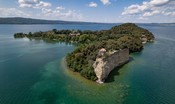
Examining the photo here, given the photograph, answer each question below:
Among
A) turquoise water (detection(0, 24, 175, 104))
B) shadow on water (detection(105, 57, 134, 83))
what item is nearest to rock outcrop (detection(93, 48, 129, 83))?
shadow on water (detection(105, 57, 134, 83))

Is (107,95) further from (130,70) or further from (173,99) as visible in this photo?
(130,70)

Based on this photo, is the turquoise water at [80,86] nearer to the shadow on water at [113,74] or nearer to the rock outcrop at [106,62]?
the shadow on water at [113,74]

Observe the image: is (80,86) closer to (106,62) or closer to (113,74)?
(106,62)

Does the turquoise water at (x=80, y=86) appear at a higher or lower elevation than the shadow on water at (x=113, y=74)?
lower

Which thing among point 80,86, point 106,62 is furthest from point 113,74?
point 80,86

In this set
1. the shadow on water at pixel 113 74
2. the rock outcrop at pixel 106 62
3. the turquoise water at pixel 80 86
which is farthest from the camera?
the shadow on water at pixel 113 74

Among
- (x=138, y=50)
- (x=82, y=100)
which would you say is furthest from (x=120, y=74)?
(x=138, y=50)

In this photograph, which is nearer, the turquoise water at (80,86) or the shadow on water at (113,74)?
the turquoise water at (80,86)

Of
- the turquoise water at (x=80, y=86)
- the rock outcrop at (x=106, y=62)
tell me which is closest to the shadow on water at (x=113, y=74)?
the turquoise water at (x=80, y=86)
